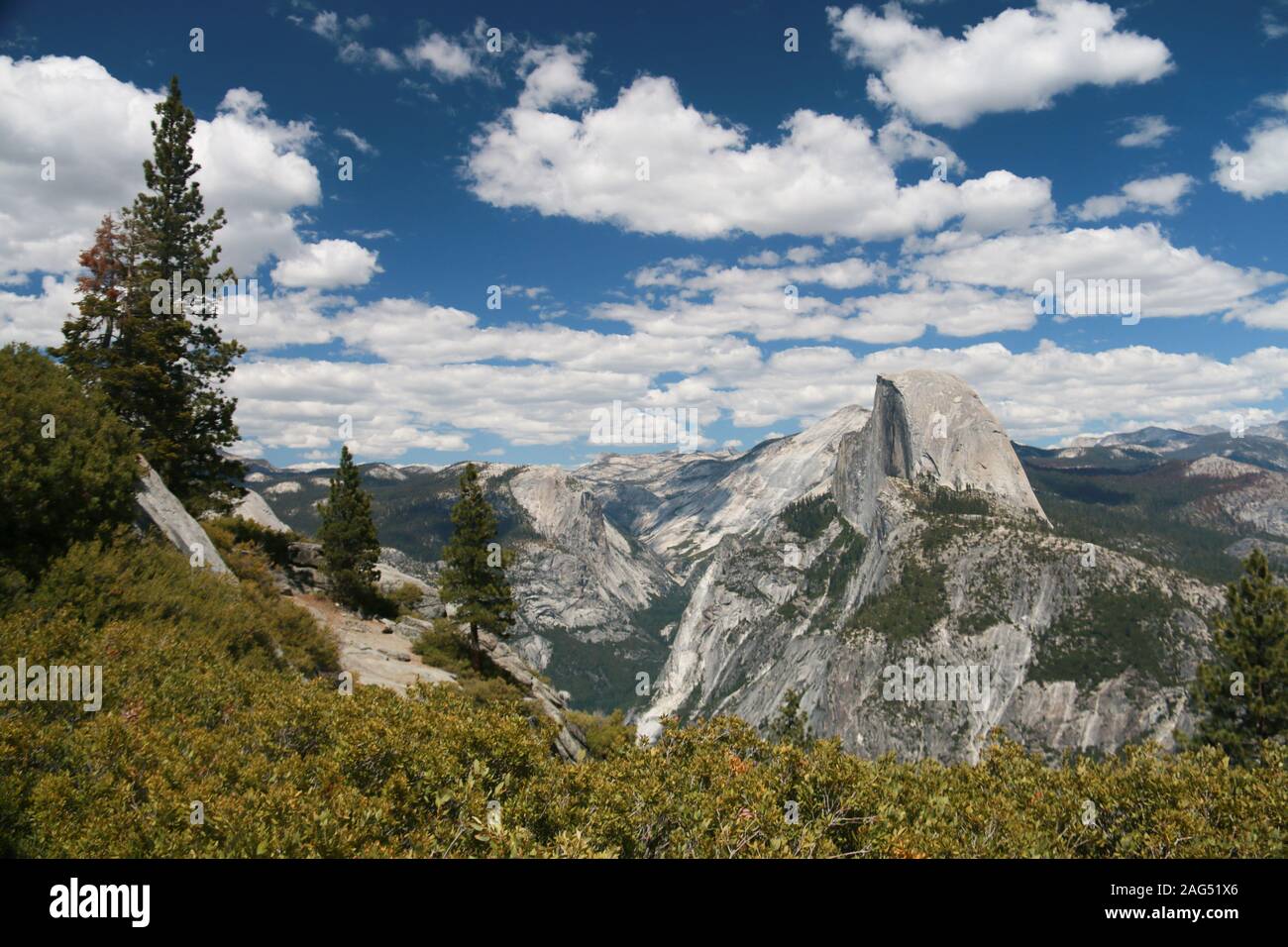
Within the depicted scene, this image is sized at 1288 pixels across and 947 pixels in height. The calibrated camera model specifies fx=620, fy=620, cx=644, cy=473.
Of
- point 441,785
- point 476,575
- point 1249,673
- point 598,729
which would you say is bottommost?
point 598,729

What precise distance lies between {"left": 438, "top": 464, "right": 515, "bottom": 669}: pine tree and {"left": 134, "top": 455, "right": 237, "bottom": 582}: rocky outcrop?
46.6 ft

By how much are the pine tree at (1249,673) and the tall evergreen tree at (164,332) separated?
65.3 meters

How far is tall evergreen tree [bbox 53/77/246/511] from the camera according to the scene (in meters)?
33.4

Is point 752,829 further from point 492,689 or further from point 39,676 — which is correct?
point 492,689

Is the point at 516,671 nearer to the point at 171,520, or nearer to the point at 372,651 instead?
the point at 372,651

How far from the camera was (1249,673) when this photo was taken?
4050 centimetres

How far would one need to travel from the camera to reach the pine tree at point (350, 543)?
132 ft

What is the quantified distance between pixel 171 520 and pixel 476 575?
17.6 m

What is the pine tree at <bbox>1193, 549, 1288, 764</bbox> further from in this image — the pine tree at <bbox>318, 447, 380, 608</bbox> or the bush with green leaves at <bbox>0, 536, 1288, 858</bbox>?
the pine tree at <bbox>318, 447, 380, 608</bbox>

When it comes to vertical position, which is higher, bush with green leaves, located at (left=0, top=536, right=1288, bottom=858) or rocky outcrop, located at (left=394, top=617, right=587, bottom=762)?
bush with green leaves, located at (left=0, top=536, right=1288, bottom=858)

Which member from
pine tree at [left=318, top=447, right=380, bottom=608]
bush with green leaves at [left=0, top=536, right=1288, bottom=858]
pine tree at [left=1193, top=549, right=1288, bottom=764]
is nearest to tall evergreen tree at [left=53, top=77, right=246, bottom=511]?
pine tree at [left=318, top=447, right=380, bottom=608]

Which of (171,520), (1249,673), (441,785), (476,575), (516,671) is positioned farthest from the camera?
(516,671)

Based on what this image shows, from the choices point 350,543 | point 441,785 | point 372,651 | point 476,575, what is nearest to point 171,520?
point 372,651
